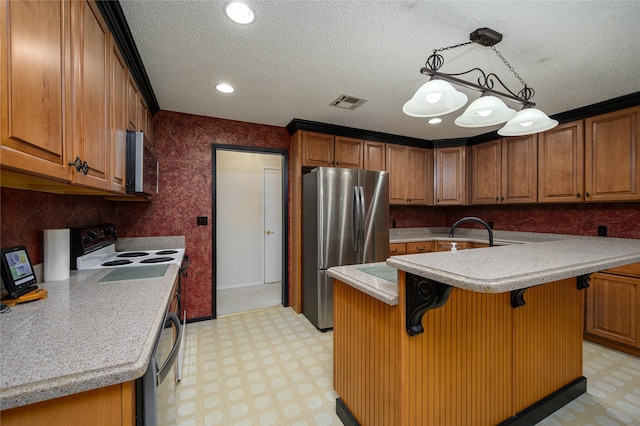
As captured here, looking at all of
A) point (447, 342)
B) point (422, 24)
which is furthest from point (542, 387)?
point (422, 24)

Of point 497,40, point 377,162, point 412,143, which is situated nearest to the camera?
point 497,40

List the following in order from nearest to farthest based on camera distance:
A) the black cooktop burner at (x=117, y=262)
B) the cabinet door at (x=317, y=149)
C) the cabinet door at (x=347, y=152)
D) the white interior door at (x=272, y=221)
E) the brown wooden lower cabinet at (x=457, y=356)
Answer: the brown wooden lower cabinet at (x=457, y=356)
the black cooktop burner at (x=117, y=262)
the cabinet door at (x=317, y=149)
the cabinet door at (x=347, y=152)
the white interior door at (x=272, y=221)

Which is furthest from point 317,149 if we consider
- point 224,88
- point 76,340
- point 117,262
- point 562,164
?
point 76,340

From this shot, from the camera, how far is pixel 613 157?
2686 mm

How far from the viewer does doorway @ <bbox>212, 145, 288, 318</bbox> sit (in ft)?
14.4

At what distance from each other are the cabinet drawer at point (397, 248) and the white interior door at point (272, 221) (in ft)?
6.68

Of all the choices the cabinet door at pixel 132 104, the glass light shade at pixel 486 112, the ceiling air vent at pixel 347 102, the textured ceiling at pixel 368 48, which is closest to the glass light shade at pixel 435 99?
the glass light shade at pixel 486 112

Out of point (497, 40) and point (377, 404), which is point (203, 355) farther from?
point (497, 40)

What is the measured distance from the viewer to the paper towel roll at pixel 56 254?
1495mm

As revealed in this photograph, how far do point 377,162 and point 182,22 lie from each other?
281 cm

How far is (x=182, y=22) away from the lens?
1.61 m

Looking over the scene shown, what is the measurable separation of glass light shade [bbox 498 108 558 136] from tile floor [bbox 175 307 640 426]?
1.86m

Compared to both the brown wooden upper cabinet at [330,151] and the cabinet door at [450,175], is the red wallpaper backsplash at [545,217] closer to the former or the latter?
the cabinet door at [450,175]

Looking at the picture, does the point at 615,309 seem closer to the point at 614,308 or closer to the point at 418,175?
the point at 614,308
